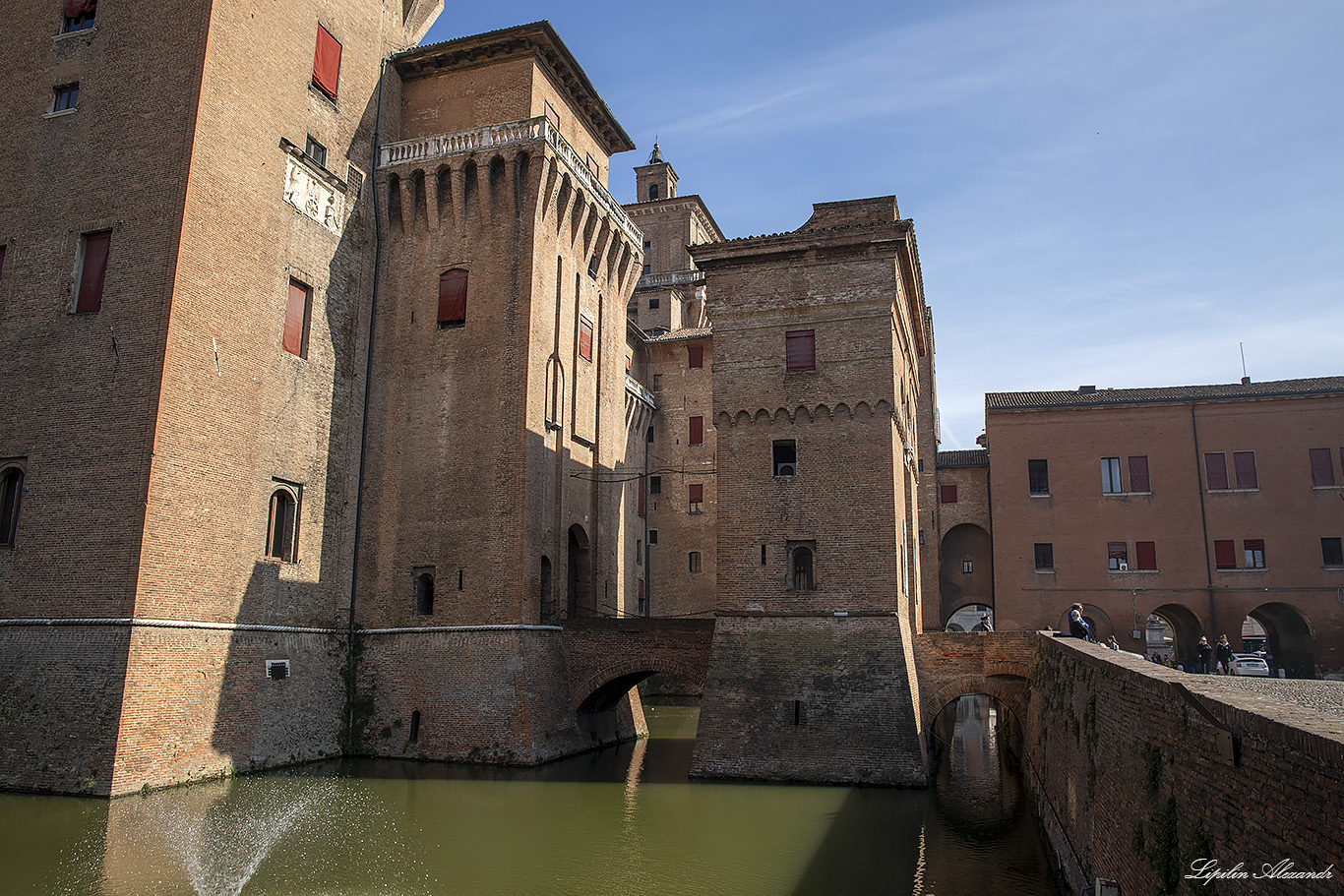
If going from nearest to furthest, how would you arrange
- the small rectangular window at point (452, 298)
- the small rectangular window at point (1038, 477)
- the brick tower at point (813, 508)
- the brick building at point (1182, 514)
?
1. the brick tower at point (813, 508)
2. the small rectangular window at point (452, 298)
3. the brick building at point (1182, 514)
4. the small rectangular window at point (1038, 477)

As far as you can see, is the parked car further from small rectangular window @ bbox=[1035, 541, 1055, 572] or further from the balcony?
the balcony

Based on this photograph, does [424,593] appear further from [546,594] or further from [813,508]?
[813,508]

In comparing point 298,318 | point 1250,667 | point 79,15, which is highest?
point 79,15

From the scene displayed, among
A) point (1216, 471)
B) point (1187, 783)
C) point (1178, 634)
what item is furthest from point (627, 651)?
point (1216, 471)

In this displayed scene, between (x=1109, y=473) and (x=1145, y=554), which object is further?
(x=1109, y=473)

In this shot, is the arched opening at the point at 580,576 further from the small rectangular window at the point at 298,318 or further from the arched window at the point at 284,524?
the small rectangular window at the point at 298,318

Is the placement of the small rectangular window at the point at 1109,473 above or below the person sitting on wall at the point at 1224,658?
above

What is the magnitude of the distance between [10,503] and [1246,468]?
116ft

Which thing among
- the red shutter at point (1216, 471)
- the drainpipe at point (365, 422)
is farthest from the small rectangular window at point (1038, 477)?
the drainpipe at point (365, 422)

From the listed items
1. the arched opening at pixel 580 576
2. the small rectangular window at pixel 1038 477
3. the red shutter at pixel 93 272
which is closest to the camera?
the red shutter at pixel 93 272

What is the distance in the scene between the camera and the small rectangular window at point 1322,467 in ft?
105

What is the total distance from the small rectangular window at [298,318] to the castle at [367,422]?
0.09m

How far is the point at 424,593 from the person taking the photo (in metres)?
22.7

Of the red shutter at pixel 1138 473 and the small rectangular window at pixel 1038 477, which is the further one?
the small rectangular window at pixel 1038 477
